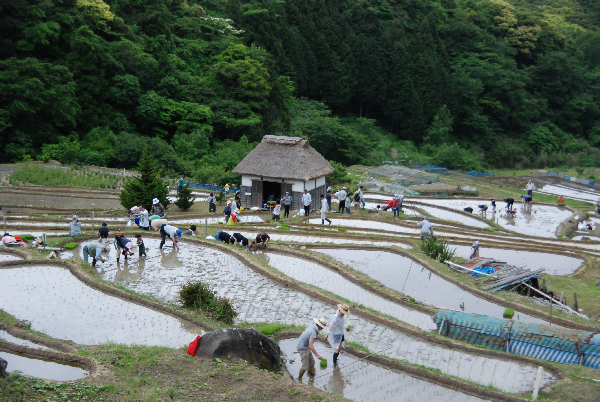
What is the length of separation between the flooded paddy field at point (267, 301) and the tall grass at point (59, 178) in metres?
13.7

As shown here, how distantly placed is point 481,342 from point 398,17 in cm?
6065

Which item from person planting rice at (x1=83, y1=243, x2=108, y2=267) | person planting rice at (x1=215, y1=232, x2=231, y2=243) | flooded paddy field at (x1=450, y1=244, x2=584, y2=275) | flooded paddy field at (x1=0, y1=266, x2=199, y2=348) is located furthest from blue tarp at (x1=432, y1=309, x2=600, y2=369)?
person planting rice at (x1=83, y1=243, x2=108, y2=267)

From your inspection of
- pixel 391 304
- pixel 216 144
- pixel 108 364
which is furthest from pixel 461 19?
pixel 108 364

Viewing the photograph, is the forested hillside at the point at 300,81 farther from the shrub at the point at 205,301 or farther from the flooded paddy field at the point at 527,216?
the shrub at the point at 205,301

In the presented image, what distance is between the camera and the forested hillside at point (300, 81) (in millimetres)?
41500

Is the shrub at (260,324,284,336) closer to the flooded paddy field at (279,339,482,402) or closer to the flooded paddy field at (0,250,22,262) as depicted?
the flooded paddy field at (279,339,482,402)

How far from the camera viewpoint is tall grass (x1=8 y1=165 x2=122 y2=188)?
107ft

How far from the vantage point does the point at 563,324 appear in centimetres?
1437

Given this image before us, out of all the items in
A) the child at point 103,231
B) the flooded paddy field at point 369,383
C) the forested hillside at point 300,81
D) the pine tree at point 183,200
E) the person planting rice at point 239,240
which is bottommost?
the flooded paddy field at point 369,383

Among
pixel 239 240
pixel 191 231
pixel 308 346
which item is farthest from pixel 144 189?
pixel 308 346

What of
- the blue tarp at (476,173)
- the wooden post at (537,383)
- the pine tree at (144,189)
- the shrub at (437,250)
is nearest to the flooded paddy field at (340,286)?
the wooden post at (537,383)

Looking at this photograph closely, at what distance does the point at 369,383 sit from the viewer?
11.2 meters

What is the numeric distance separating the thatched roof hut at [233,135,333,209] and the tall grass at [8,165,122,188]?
284 inches

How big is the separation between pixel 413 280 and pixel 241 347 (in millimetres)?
7958
